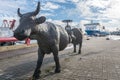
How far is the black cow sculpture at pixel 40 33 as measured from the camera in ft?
19.6

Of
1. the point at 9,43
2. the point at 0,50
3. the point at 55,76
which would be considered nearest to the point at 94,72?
the point at 55,76

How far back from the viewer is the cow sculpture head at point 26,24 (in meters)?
5.80

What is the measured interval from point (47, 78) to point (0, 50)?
26.7ft

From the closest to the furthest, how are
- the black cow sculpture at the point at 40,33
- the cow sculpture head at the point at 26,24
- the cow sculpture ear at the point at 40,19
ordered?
the cow sculpture head at the point at 26,24 → the black cow sculpture at the point at 40,33 → the cow sculpture ear at the point at 40,19

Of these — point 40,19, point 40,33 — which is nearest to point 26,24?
point 40,19

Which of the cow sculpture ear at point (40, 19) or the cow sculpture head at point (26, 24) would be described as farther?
the cow sculpture ear at point (40, 19)

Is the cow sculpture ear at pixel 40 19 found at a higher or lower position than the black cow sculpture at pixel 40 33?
higher

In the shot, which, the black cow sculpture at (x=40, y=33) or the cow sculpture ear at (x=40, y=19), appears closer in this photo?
the black cow sculpture at (x=40, y=33)

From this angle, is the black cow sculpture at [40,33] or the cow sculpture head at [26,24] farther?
the black cow sculpture at [40,33]

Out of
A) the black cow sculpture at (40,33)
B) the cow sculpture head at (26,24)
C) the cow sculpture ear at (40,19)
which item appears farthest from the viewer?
the cow sculpture ear at (40,19)

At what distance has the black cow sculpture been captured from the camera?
597cm

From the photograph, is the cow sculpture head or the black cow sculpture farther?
the black cow sculpture

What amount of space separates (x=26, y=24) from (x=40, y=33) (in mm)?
991

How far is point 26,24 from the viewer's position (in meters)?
6.11
